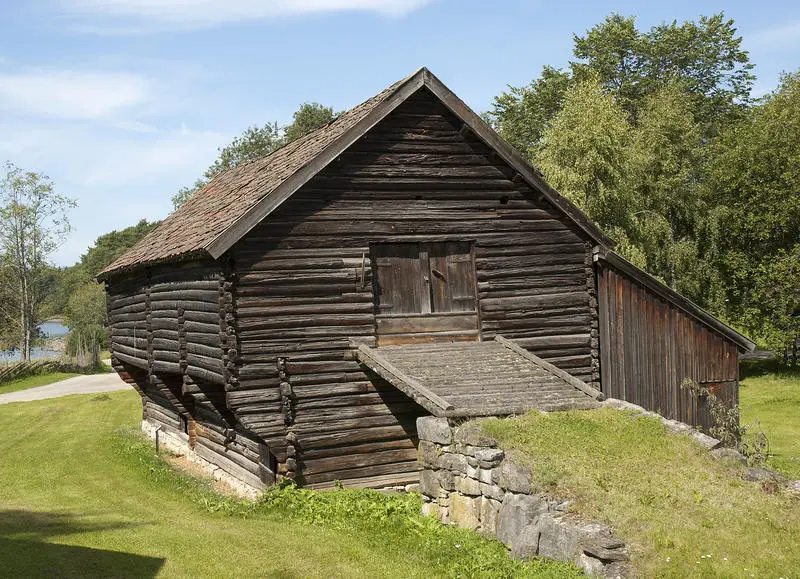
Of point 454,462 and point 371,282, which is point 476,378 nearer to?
point 454,462

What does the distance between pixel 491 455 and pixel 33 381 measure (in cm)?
3908

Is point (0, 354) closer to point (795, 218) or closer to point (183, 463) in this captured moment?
point (183, 463)

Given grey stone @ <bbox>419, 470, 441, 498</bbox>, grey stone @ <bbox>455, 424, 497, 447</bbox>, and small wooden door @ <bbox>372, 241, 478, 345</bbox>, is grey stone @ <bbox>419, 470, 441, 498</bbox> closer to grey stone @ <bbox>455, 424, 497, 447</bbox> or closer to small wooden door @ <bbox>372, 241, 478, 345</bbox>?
grey stone @ <bbox>455, 424, 497, 447</bbox>

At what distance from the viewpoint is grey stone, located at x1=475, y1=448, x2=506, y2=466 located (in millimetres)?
11094

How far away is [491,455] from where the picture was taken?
36.4ft

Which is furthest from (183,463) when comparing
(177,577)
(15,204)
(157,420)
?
(15,204)

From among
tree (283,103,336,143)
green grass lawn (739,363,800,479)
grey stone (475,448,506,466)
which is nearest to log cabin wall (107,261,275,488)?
grey stone (475,448,506,466)

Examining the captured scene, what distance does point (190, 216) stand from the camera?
810 inches

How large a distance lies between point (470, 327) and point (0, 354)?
57724 millimetres

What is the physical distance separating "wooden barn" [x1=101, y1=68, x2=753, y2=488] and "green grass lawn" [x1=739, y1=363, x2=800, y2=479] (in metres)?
3.03

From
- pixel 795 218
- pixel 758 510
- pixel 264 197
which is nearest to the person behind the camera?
pixel 758 510

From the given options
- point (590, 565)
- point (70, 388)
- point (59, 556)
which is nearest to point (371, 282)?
point (59, 556)

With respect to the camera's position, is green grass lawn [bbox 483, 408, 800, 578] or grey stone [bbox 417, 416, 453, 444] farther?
grey stone [bbox 417, 416, 453, 444]

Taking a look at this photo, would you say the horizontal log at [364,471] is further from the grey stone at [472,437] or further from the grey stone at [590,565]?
the grey stone at [590,565]
